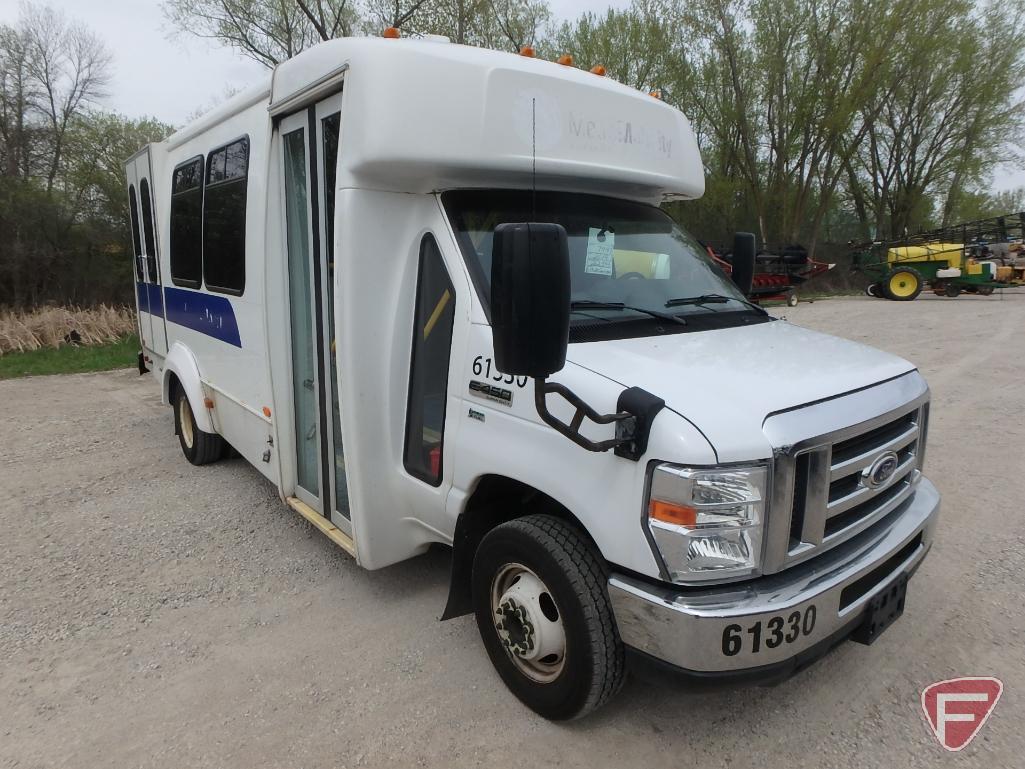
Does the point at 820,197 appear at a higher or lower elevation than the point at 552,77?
higher

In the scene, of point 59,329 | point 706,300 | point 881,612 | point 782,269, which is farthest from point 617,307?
point 782,269

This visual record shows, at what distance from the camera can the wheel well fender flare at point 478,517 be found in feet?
9.86

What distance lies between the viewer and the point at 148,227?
6648mm

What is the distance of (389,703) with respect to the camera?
9.60 ft

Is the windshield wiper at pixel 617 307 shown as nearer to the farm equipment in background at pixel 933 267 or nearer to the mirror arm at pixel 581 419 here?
the mirror arm at pixel 581 419

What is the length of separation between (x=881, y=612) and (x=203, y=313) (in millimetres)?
5018

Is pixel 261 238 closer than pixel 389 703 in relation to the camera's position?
No

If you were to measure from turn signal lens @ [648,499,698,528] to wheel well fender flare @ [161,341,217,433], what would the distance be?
4.46m

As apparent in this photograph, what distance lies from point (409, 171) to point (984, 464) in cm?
561

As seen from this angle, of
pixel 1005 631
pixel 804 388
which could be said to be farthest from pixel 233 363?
pixel 1005 631

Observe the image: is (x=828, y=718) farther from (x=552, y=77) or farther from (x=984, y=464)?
(x=984, y=464)

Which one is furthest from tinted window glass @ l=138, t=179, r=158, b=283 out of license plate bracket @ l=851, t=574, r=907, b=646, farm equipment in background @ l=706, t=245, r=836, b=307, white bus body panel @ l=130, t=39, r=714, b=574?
farm equipment in background @ l=706, t=245, r=836, b=307

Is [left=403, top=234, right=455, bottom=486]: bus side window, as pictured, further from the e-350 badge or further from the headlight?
the headlight

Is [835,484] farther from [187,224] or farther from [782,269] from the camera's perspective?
[782,269]
